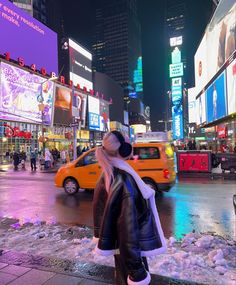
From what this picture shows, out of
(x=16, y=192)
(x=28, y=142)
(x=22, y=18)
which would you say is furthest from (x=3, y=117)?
(x=16, y=192)

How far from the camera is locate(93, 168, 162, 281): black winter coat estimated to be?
252 centimetres

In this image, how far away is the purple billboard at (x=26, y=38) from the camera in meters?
44.6

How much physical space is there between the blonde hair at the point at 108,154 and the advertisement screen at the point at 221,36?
2385 cm

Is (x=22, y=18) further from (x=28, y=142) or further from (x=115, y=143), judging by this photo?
(x=115, y=143)

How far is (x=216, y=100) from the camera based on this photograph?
31.1 m

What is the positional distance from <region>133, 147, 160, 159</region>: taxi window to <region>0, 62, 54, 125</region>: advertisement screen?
3082cm

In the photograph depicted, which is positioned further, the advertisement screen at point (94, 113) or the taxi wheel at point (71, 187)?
the advertisement screen at point (94, 113)

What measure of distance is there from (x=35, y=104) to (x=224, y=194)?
3755cm

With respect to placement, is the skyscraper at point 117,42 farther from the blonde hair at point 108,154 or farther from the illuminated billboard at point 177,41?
the blonde hair at point 108,154

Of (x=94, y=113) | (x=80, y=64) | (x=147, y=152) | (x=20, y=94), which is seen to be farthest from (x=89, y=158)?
(x=80, y=64)

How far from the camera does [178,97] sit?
250 ft

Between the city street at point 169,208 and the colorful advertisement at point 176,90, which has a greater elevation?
the colorful advertisement at point 176,90

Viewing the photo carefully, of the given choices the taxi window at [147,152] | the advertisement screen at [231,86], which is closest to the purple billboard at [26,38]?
the advertisement screen at [231,86]

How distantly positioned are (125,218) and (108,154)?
0.62m
